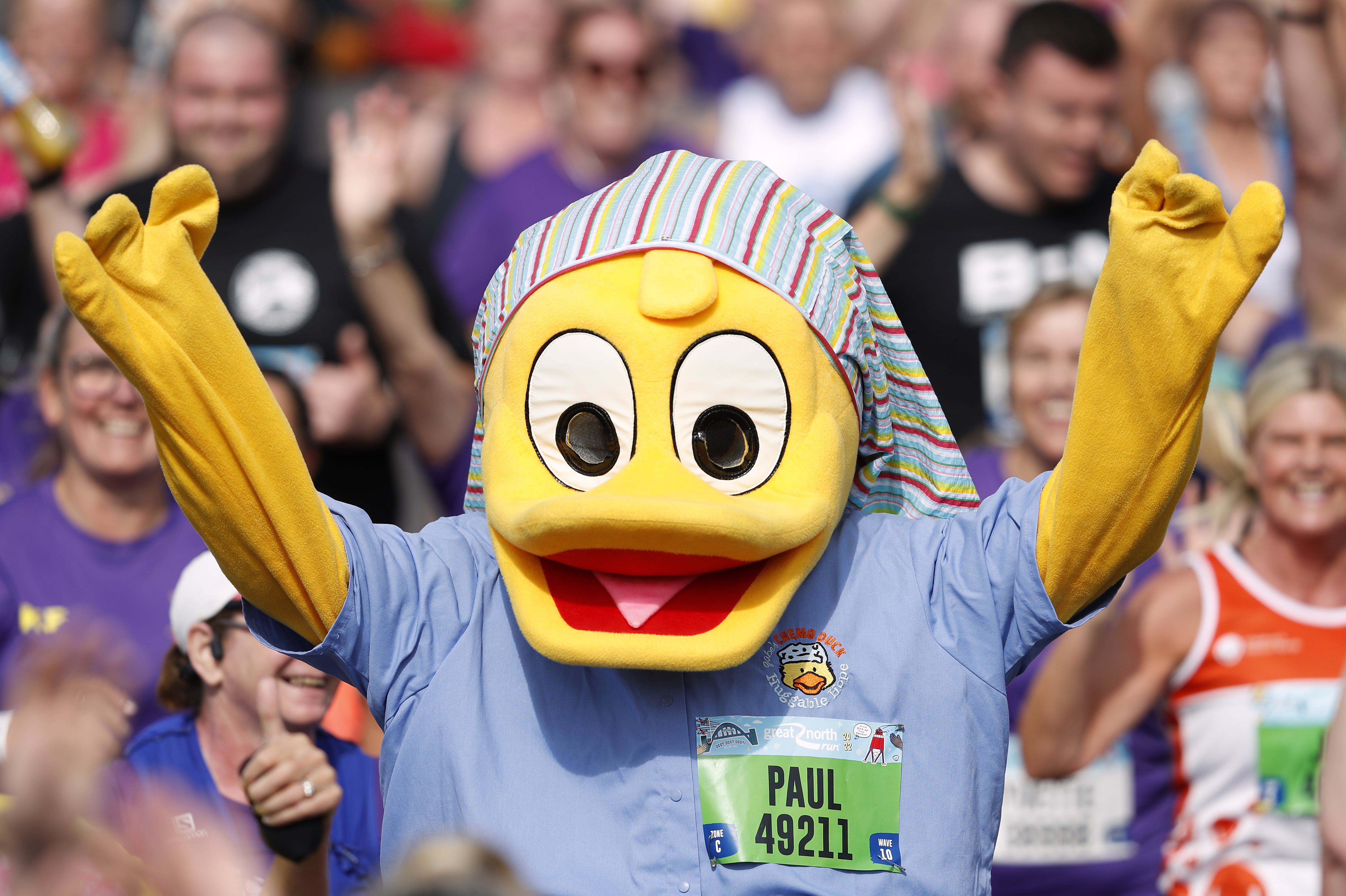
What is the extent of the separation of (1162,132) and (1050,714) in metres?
2.77

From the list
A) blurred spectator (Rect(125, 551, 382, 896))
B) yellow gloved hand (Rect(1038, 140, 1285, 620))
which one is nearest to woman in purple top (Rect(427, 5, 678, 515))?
blurred spectator (Rect(125, 551, 382, 896))

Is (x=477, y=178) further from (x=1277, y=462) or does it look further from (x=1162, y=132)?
(x=1277, y=462)

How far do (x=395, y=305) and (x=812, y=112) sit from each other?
224 cm

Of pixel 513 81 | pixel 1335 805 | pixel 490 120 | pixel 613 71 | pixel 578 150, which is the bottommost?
pixel 1335 805

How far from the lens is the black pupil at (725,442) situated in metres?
2.04

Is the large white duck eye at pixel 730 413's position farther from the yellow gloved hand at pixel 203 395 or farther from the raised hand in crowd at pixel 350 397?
the raised hand in crowd at pixel 350 397

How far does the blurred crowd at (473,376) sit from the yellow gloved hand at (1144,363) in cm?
88

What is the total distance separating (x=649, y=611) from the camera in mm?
2023

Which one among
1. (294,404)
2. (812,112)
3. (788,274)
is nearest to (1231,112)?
(812,112)

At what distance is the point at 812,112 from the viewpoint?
566 cm

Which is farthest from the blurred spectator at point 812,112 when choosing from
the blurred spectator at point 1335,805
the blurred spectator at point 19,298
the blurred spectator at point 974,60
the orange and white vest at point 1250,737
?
the blurred spectator at point 1335,805

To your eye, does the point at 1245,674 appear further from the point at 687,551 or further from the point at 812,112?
the point at 812,112

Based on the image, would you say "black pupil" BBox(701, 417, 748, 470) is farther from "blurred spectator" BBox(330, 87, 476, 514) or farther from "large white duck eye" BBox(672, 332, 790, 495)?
"blurred spectator" BBox(330, 87, 476, 514)

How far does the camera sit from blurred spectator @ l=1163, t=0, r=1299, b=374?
508 centimetres
